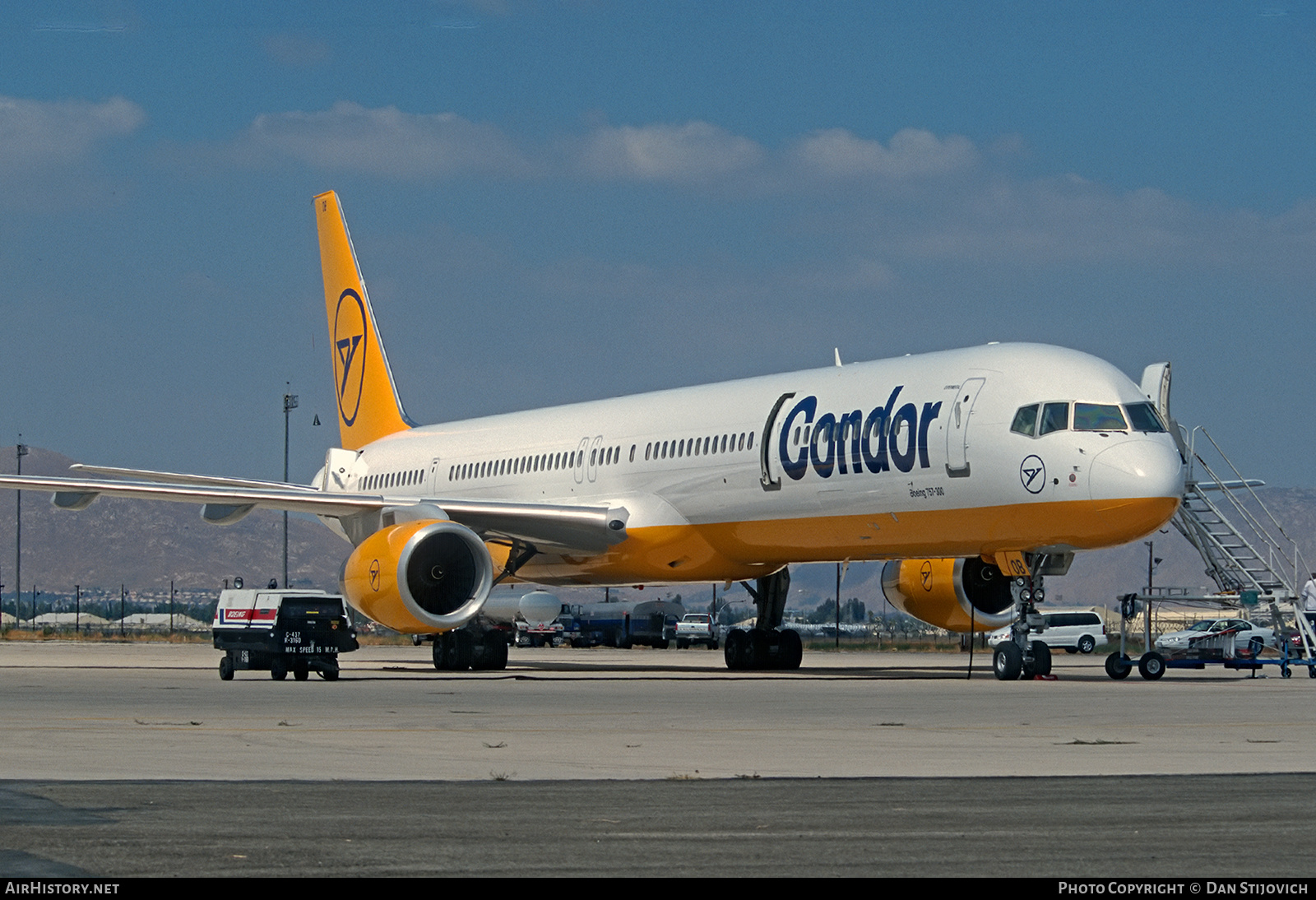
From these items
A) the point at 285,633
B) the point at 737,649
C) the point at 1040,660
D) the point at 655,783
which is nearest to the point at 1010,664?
the point at 1040,660

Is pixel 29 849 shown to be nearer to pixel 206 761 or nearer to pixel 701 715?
pixel 206 761

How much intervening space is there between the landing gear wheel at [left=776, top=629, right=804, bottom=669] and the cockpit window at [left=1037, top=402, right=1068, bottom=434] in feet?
30.2

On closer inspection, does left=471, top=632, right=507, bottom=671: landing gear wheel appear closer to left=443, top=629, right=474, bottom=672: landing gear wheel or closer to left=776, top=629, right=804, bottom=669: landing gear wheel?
left=443, top=629, right=474, bottom=672: landing gear wheel

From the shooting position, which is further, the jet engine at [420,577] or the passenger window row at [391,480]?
the passenger window row at [391,480]

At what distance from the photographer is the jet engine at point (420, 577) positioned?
2745 centimetres

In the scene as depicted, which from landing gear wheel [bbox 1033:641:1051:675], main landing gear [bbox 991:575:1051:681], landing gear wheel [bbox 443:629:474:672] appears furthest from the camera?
landing gear wheel [bbox 443:629:474:672]

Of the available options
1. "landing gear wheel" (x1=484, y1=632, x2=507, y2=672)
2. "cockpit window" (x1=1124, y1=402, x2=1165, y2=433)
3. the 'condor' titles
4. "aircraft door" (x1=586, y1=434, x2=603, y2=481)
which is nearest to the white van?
"aircraft door" (x1=586, y1=434, x2=603, y2=481)

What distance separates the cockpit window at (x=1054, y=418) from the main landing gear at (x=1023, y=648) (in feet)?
8.02

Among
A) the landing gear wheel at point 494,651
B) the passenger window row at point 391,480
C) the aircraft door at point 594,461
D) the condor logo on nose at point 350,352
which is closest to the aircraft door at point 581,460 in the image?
the aircraft door at point 594,461

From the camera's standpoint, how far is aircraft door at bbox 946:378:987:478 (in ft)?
82.0

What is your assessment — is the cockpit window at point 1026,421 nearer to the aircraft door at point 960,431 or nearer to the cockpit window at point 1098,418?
the cockpit window at point 1098,418

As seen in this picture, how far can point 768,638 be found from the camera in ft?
106

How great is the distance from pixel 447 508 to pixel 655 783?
740 inches

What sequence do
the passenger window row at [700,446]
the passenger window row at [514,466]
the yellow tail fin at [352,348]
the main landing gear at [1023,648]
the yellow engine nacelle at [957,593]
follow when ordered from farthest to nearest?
the yellow tail fin at [352,348]
the passenger window row at [514,466]
the yellow engine nacelle at [957,593]
the passenger window row at [700,446]
the main landing gear at [1023,648]
